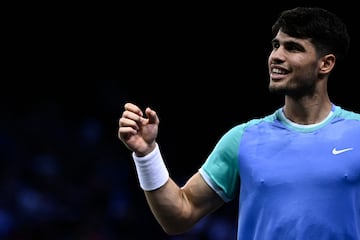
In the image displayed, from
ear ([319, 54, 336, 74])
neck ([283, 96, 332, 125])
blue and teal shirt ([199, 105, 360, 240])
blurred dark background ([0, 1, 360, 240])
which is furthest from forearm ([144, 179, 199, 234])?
blurred dark background ([0, 1, 360, 240])

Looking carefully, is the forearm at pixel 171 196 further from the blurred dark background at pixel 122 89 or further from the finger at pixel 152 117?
the blurred dark background at pixel 122 89

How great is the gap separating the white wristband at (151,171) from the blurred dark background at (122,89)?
11.5 ft

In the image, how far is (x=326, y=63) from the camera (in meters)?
3.00

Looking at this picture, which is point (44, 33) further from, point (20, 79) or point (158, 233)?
point (158, 233)

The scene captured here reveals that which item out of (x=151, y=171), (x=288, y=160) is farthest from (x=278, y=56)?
(x=151, y=171)

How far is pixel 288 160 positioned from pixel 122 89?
15.4ft

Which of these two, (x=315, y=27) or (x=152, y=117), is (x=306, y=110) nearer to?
(x=315, y=27)

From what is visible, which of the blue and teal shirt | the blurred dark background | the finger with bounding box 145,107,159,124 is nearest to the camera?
the blue and teal shirt

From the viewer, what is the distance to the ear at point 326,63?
2.98 meters

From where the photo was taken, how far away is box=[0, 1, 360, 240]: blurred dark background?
21.6 ft

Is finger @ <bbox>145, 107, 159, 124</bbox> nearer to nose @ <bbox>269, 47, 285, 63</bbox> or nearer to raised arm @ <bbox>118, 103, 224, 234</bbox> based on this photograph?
raised arm @ <bbox>118, 103, 224, 234</bbox>

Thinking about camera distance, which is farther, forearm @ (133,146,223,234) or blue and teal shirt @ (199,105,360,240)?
forearm @ (133,146,223,234)

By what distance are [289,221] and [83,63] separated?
16.0 ft

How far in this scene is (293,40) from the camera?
2.93 metres
